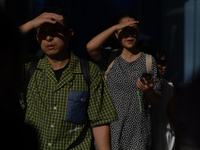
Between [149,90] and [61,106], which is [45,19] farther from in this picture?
[149,90]

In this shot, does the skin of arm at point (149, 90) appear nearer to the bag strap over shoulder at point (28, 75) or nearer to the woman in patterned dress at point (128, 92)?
the woman in patterned dress at point (128, 92)

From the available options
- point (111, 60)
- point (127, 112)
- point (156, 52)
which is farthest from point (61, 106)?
point (156, 52)

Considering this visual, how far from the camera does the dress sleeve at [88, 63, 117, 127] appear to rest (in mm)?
2924

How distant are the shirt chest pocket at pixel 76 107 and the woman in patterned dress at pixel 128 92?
0.86 meters

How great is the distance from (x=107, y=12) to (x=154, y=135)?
82.3 inches

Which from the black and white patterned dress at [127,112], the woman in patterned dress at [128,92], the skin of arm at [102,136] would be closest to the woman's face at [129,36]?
the woman in patterned dress at [128,92]

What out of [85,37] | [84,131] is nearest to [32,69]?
[84,131]

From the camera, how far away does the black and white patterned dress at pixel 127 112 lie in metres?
3.68

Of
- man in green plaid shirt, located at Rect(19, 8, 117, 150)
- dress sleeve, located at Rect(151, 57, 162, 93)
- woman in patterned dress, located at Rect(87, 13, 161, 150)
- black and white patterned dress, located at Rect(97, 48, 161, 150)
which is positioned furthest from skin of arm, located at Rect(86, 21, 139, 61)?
man in green plaid shirt, located at Rect(19, 8, 117, 150)

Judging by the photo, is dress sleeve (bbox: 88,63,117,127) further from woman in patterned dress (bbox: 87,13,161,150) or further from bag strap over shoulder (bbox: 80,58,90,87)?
woman in patterned dress (bbox: 87,13,161,150)

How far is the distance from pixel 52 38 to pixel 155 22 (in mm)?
3233

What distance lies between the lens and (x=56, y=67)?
304cm

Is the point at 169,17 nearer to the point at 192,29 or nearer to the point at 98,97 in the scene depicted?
the point at 192,29

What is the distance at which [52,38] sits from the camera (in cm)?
301
